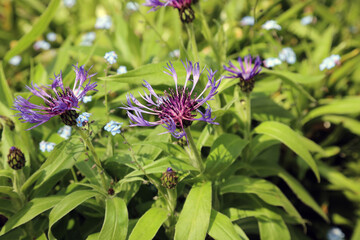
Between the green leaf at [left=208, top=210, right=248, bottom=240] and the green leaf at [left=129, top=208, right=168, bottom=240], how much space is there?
10.4 inches

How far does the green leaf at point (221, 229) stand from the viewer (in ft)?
5.73

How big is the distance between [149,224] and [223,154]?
597 mm

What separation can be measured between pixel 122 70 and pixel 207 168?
3.15ft

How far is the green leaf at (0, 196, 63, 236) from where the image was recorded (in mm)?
1829

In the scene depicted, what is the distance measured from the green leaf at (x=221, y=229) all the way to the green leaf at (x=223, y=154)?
0.26 m

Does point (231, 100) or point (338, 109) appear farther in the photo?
point (338, 109)

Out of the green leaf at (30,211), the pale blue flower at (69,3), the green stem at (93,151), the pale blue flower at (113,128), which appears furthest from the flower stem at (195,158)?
the pale blue flower at (69,3)

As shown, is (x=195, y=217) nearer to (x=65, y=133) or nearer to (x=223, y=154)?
(x=223, y=154)

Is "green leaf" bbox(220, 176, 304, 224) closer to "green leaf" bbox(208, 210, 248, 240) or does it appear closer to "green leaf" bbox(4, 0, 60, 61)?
"green leaf" bbox(208, 210, 248, 240)

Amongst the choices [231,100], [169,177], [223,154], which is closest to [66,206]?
[169,177]

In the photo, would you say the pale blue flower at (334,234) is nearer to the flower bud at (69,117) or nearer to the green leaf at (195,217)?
the green leaf at (195,217)

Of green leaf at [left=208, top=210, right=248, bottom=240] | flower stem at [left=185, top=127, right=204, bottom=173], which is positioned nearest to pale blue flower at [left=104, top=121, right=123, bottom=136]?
flower stem at [left=185, top=127, right=204, bottom=173]

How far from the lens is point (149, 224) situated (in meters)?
1.81

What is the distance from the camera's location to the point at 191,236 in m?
1.71
